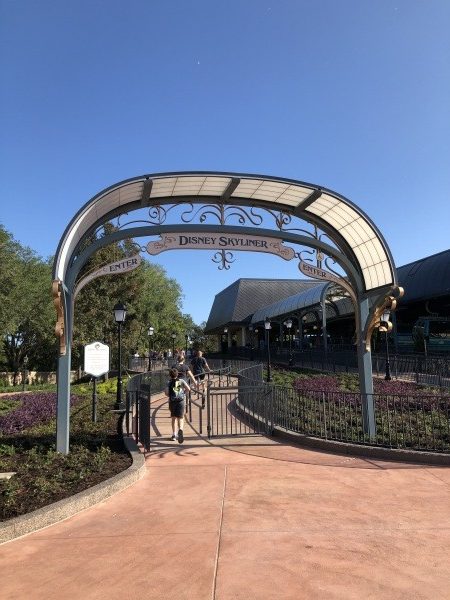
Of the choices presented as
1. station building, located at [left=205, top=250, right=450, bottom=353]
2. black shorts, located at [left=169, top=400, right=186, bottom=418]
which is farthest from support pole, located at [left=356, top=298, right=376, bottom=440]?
station building, located at [left=205, top=250, right=450, bottom=353]

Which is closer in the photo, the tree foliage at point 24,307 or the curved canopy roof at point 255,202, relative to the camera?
the curved canopy roof at point 255,202

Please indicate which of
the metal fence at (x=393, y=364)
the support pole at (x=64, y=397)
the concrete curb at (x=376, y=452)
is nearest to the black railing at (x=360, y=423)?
the concrete curb at (x=376, y=452)

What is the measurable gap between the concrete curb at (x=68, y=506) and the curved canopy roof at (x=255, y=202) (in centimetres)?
329

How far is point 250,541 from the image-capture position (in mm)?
4168

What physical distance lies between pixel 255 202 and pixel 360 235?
7.35ft

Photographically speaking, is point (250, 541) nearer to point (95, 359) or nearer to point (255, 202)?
point (255, 202)

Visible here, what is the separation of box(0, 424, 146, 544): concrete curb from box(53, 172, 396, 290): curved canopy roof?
329cm

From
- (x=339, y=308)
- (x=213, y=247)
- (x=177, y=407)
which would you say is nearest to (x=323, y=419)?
(x=177, y=407)

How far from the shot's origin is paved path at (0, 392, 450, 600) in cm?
339

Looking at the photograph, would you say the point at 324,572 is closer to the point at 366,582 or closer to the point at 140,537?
the point at 366,582

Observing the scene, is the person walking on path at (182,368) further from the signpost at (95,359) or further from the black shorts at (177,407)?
the black shorts at (177,407)

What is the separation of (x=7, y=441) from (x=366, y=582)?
23.7 ft

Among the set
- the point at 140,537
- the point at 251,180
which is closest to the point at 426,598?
the point at 140,537

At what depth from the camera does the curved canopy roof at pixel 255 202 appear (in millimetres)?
7758
